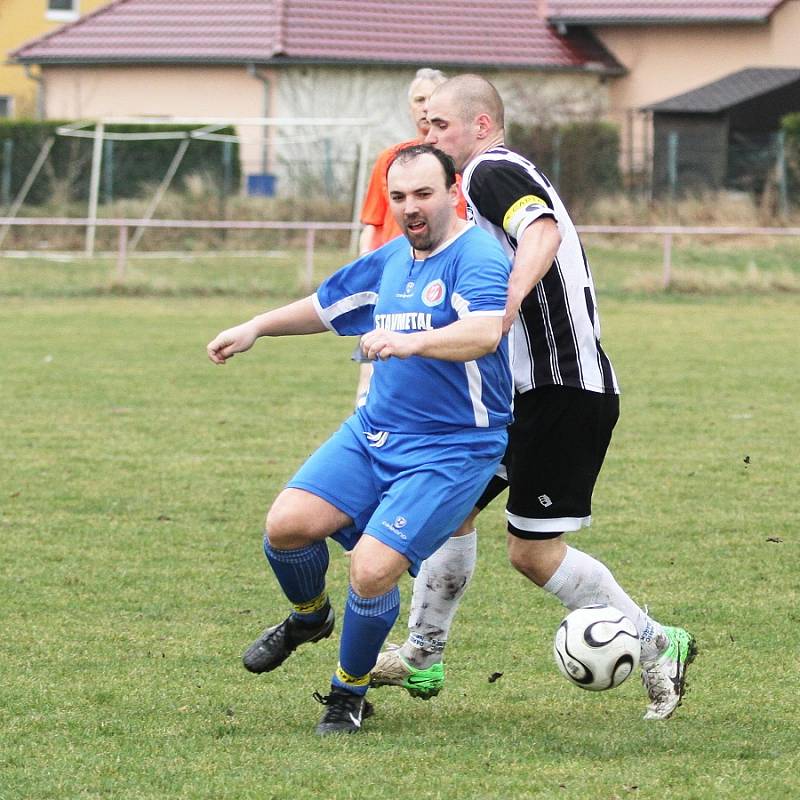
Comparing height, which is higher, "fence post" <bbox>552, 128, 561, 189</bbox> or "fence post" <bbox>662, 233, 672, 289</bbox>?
"fence post" <bbox>552, 128, 561, 189</bbox>

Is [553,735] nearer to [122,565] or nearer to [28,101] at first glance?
[122,565]

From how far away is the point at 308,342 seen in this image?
16.3 meters

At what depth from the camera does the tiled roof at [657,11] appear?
1217 inches

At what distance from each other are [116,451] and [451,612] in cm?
502

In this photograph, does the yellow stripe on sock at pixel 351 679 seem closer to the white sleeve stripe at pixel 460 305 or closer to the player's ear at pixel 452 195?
the white sleeve stripe at pixel 460 305

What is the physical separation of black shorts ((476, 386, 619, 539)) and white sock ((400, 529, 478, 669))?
34 centimetres

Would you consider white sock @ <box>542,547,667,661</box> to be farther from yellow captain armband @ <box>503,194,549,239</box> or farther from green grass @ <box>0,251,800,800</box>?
yellow captain armband @ <box>503,194,549,239</box>

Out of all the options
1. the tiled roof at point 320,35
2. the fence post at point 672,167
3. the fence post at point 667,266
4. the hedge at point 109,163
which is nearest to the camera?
the fence post at point 667,266

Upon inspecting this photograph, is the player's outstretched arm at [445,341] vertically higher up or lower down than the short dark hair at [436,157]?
lower down

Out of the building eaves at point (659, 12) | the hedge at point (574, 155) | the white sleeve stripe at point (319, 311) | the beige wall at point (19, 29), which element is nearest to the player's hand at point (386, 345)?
the white sleeve stripe at point (319, 311)

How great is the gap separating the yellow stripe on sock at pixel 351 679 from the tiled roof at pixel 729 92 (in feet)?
83.1

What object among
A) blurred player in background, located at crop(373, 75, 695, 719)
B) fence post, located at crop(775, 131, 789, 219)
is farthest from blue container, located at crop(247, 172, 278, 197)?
blurred player in background, located at crop(373, 75, 695, 719)

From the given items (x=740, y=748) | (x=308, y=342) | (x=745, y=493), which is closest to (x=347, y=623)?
(x=740, y=748)

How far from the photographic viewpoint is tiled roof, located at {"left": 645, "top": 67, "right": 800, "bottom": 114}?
2875 cm
